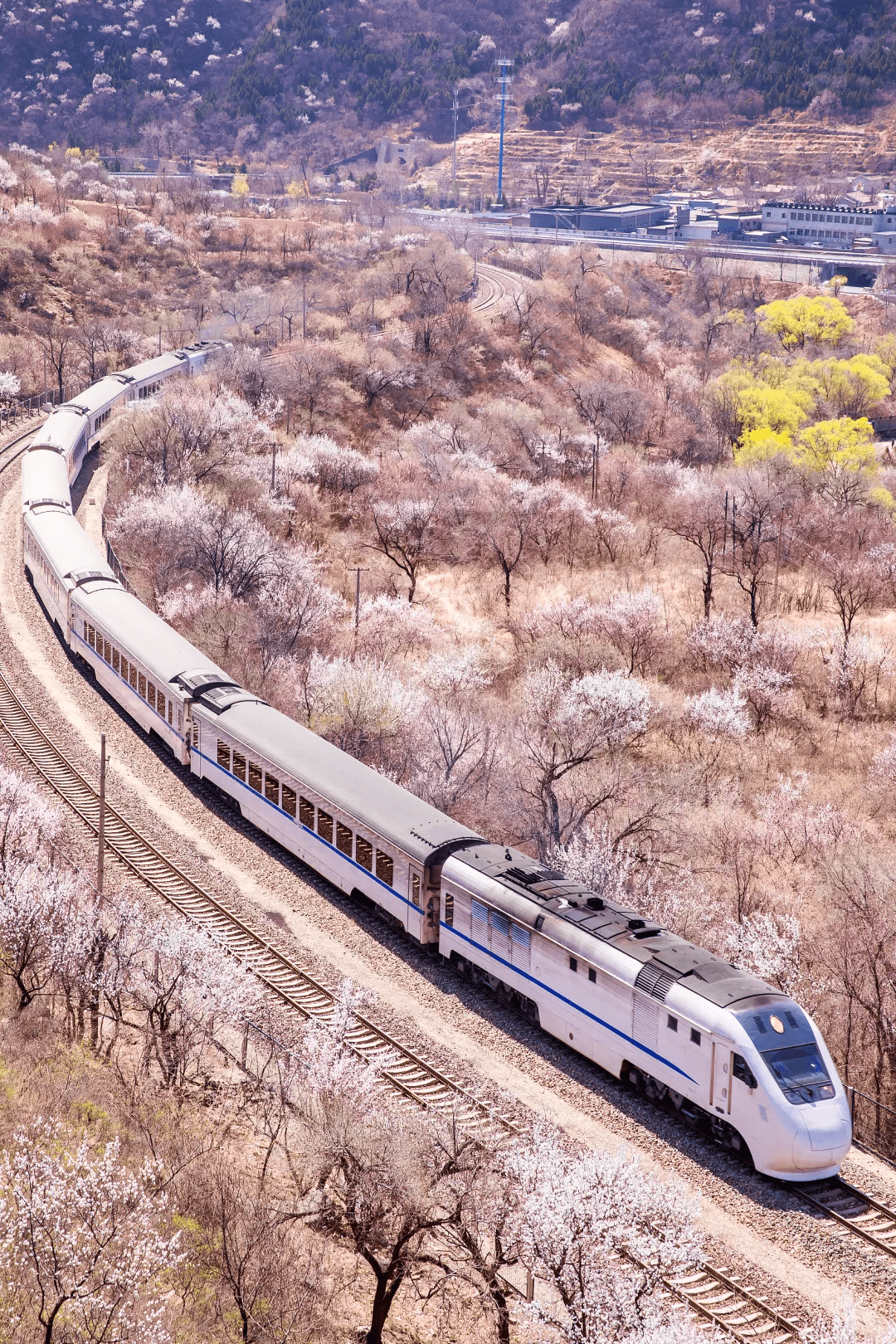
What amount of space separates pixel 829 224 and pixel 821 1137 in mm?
135669

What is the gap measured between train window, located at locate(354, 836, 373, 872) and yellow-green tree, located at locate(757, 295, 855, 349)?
259ft

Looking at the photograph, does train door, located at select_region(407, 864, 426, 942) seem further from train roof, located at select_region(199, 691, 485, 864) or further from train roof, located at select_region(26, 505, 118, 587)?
train roof, located at select_region(26, 505, 118, 587)

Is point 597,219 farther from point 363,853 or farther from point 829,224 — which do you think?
point 363,853

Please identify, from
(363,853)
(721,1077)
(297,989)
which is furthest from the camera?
(363,853)

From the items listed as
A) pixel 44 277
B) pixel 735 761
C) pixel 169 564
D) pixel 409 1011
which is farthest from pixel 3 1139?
pixel 44 277

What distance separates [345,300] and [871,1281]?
296ft

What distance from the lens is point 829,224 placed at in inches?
5482

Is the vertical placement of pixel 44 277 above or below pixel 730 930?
above

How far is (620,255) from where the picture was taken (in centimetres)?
12650

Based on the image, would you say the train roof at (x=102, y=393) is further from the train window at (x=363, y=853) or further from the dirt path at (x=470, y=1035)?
the train window at (x=363, y=853)

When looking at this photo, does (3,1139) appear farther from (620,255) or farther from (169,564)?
(620,255)

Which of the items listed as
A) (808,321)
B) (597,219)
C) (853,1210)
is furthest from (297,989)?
(597,219)

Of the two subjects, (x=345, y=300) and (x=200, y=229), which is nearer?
(x=345, y=300)

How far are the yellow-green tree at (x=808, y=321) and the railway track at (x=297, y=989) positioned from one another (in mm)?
73858
